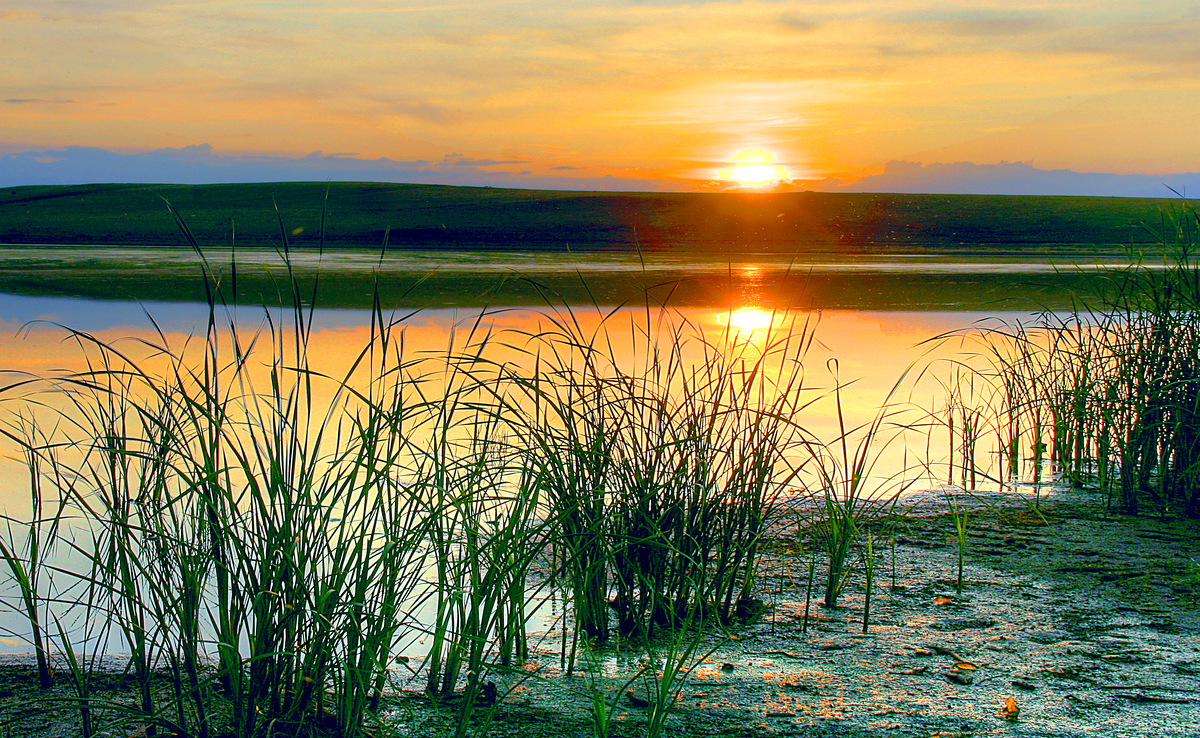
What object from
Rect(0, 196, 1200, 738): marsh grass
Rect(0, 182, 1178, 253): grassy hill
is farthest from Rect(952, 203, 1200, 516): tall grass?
Rect(0, 182, 1178, 253): grassy hill

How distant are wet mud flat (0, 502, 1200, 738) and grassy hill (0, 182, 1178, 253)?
27.8m

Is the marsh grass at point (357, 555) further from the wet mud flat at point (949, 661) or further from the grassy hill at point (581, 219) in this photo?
the grassy hill at point (581, 219)

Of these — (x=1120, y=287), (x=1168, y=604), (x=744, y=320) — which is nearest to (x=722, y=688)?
(x=1168, y=604)

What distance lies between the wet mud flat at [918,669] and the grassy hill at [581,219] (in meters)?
27.8

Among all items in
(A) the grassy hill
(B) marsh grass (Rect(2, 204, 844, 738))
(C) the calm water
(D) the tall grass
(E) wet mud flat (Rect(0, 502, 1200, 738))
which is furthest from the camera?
(A) the grassy hill

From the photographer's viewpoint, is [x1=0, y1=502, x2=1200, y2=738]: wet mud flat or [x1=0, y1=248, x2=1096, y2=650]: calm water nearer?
[x1=0, y1=502, x2=1200, y2=738]: wet mud flat

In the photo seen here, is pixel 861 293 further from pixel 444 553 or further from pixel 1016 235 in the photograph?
pixel 1016 235

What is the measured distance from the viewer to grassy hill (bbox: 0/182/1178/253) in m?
36.2

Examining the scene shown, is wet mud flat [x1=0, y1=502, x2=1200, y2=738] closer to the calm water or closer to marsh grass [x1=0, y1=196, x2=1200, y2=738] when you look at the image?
marsh grass [x1=0, y1=196, x2=1200, y2=738]

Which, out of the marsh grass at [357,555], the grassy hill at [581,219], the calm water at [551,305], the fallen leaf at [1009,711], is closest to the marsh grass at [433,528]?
the marsh grass at [357,555]

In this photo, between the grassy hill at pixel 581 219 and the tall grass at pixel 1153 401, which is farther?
the grassy hill at pixel 581 219

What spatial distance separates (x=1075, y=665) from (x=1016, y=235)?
4279cm

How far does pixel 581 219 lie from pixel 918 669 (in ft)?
135

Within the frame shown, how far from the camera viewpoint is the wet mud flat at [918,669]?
2078mm
